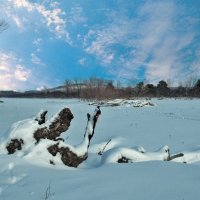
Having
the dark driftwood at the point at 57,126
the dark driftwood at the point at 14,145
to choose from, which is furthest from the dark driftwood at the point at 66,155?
the dark driftwood at the point at 14,145

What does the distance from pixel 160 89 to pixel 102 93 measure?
48781 mm

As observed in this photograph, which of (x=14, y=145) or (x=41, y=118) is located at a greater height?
(x=41, y=118)

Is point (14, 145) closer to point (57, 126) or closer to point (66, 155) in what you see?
point (57, 126)

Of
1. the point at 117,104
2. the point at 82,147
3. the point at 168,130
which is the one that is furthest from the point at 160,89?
the point at 82,147

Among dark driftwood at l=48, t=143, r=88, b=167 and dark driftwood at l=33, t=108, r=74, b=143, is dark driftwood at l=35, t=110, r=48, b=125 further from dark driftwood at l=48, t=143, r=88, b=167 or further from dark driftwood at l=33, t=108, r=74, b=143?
dark driftwood at l=48, t=143, r=88, b=167

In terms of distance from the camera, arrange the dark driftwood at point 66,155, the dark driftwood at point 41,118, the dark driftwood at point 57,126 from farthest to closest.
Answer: the dark driftwood at point 41,118
the dark driftwood at point 57,126
the dark driftwood at point 66,155

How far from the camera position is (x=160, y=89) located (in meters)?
107

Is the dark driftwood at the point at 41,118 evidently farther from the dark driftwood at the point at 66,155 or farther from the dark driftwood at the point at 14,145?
the dark driftwood at the point at 66,155

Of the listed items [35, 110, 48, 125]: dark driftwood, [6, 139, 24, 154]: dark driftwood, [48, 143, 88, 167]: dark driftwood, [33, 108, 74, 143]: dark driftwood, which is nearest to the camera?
[48, 143, 88, 167]: dark driftwood

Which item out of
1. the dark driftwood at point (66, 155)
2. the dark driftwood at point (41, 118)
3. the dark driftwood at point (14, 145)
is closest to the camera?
the dark driftwood at point (66, 155)

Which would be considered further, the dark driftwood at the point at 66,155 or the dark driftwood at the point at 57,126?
the dark driftwood at the point at 57,126

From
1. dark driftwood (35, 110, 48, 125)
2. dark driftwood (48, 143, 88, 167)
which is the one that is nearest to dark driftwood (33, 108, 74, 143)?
dark driftwood (35, 110, 48, 125)

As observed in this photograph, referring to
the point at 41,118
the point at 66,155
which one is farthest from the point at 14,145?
the point at 66,155

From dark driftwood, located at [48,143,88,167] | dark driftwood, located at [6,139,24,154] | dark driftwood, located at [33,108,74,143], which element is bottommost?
dark driftwood, located at [48,143,88,167]
